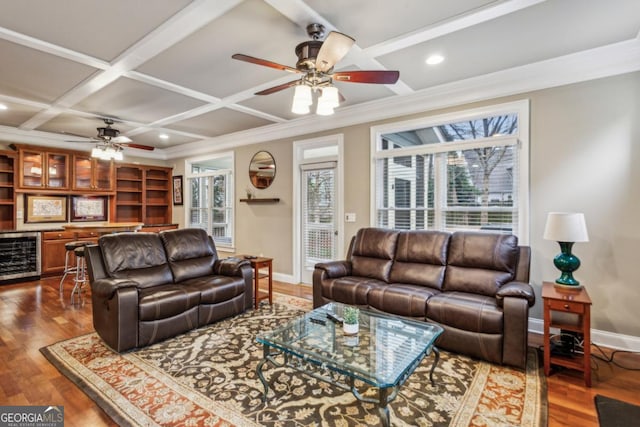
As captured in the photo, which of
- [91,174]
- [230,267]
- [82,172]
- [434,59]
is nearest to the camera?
[434,59]

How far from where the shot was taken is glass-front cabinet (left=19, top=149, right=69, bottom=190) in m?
5.73

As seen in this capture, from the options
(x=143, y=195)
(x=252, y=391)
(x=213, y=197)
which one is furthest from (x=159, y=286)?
(x=143, y=195)

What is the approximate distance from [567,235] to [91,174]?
309 inches

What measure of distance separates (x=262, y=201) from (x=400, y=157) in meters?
2.68

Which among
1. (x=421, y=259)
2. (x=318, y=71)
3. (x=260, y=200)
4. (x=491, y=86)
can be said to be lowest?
(x=421, y=259)

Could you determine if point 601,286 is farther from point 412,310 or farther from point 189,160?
point 189,160

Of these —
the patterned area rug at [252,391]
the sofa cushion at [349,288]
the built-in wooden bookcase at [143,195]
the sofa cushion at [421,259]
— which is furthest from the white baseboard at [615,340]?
the built-in wooden bookcase at [143,195]

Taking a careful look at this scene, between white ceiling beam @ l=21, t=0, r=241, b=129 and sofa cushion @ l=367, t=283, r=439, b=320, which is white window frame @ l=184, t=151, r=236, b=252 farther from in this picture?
sofa cushion @ l=367, t=283, r=439, b=320

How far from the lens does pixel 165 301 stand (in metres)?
3.00

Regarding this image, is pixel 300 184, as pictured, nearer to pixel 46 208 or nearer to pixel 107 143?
pixel 107 143

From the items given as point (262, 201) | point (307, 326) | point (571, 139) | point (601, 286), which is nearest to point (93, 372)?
point (307, 326)

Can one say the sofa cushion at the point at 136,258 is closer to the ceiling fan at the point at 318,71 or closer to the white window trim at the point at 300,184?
the white window trim at the point at 300,184

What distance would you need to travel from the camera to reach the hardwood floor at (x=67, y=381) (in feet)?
6.57

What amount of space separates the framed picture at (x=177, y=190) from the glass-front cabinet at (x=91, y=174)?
128 cm
